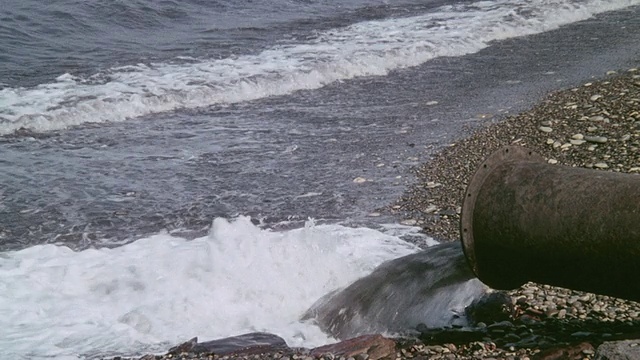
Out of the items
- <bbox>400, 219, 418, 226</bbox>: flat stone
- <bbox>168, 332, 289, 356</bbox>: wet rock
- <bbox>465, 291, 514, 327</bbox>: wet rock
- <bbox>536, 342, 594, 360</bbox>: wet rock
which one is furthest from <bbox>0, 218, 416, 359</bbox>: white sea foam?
<bbox>536, 342, 594, 360</bbox>: wet rock

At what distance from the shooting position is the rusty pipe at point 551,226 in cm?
374

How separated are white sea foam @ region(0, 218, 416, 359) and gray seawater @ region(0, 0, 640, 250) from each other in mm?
505

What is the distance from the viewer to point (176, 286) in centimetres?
546

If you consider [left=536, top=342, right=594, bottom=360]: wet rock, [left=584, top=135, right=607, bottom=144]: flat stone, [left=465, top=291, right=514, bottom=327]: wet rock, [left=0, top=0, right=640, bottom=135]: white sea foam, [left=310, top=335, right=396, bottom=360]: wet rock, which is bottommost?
[left=310, top=335, right=396, bottom=360]: wet rock

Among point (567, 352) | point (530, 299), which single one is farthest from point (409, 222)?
point (567, 352)

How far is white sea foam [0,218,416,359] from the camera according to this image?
483 cm

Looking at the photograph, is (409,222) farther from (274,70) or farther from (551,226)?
(274,70)

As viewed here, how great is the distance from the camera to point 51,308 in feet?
17.2

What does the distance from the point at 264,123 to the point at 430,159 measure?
2752 mm

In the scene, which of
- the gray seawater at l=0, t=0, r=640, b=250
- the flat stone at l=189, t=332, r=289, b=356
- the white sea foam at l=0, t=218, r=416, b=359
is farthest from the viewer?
the gray seawater at l=0, t=0, r=640, b=250

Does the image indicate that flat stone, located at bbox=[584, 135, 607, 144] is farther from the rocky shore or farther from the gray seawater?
the gray seawater

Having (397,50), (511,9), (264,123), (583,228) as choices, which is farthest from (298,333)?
(511,9)

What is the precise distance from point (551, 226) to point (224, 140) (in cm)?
580

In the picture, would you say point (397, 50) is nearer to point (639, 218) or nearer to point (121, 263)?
point (121, 263)
